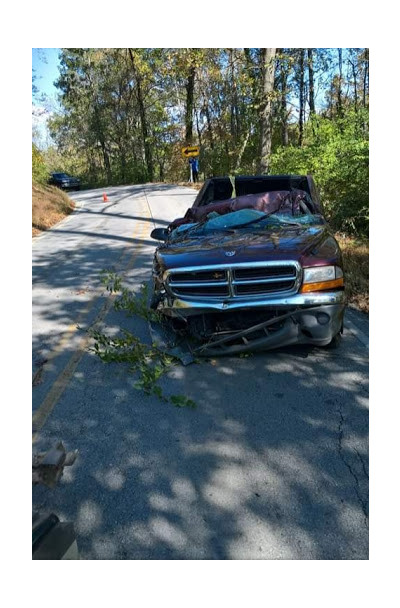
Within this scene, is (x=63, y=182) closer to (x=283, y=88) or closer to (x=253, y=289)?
(x=283, y=88)

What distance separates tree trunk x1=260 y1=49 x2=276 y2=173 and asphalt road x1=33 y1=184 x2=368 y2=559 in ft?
36.2

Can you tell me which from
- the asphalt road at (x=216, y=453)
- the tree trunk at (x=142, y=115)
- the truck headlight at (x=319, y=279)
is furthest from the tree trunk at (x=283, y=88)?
the tree trunk at (x=142, y=115)

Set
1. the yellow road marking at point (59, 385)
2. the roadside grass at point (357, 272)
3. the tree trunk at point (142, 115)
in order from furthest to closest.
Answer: the tree trunk at point (142, 115)
the roadside grass at point (357, 272)
the yellow road marking at point (59, 385)

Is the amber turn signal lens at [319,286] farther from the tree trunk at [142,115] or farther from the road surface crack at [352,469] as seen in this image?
the tree trunk at [142,115]

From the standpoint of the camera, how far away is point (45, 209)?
1802 centimetres

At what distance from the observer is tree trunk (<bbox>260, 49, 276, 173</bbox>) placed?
13.6m

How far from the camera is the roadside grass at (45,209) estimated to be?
15.7 meters

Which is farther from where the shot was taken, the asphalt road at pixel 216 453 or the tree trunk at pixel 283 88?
the tree trunk at pixel 283 88

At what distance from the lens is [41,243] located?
492 inches

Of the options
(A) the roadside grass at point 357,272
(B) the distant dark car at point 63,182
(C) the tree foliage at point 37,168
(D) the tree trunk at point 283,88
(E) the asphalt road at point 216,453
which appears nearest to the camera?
(E) the asphalt road at point 216,453

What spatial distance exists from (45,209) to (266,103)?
371 inches

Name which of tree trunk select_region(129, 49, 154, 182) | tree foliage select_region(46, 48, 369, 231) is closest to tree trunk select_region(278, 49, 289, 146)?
tree foliage select_region(46, 48, 369, 231)

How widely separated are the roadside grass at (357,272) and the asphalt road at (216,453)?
771 mm

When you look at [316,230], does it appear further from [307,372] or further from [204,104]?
[204,104]
